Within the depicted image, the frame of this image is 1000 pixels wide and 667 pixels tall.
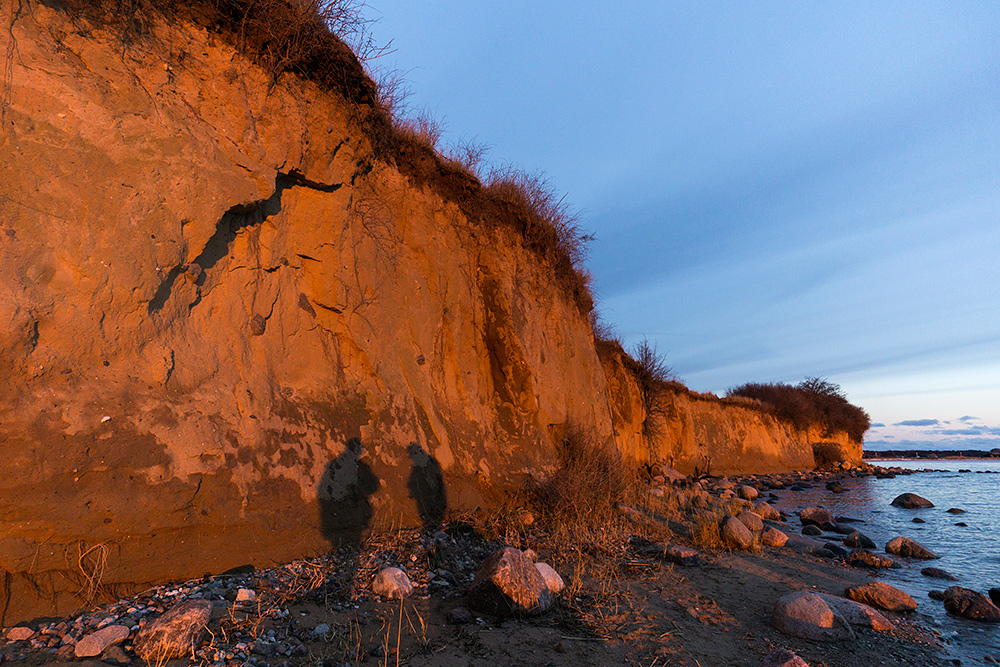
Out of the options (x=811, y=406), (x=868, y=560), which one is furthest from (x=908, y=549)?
(x=811, y=406)

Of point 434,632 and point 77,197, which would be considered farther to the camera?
point 77,197

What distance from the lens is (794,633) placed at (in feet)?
13.0

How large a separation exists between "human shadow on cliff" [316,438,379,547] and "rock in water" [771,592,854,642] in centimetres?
391

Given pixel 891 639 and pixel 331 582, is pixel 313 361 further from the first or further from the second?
pixel 891 639

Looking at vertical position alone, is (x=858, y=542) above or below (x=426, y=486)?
below

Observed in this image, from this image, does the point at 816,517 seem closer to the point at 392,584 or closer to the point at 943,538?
the point at 943,538

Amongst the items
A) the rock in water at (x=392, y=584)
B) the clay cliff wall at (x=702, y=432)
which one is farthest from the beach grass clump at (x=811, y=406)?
the rock in water at (x=392, y=584)

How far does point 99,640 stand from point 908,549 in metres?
9.85

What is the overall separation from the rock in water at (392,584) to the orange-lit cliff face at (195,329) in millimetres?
742

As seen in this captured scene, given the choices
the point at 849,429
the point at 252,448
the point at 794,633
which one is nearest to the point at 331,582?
the point at 252,448

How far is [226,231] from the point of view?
4.76m

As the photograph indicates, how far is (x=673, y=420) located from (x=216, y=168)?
16440 mm

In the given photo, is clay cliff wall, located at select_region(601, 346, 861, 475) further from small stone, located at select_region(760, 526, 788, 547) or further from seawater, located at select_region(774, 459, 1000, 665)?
small stone, located at select_region(760, 526, 788, 547)

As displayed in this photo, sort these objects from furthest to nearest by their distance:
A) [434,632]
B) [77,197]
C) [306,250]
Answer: [306,250], [77,197], [434,632]
